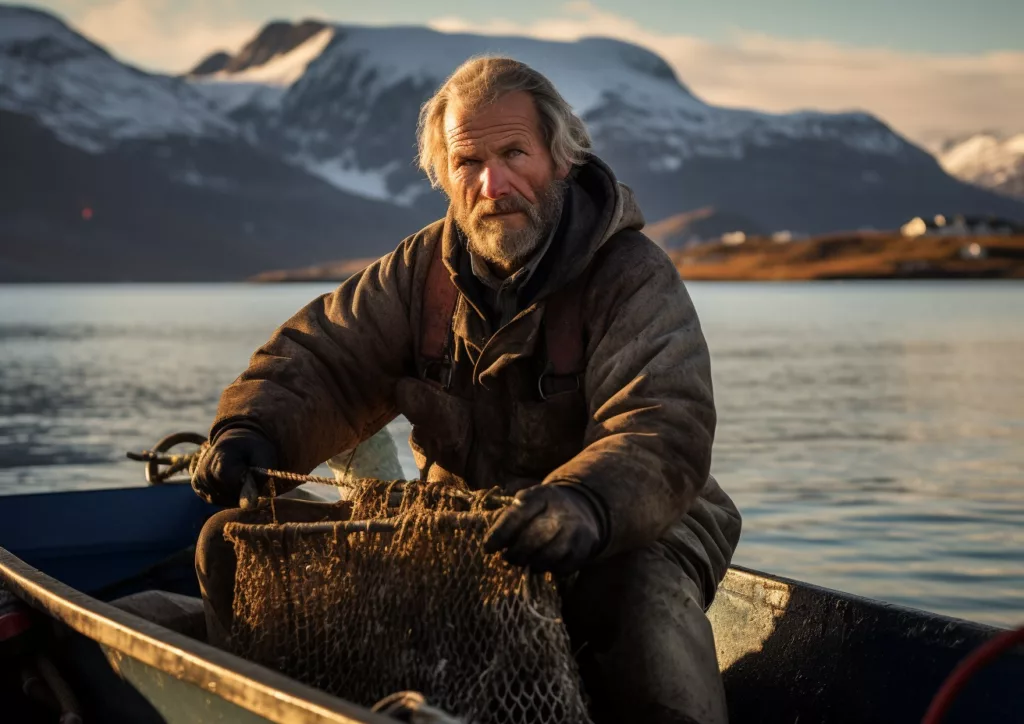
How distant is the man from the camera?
10.5 feet

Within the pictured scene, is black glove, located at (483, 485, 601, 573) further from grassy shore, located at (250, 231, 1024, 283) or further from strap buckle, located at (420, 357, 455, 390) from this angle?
grassy shore, located at (250, 231, 1024, 283)

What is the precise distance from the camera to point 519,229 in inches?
149

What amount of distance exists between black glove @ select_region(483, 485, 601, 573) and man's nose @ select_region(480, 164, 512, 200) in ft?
3.55

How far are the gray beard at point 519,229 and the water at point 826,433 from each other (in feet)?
17.3

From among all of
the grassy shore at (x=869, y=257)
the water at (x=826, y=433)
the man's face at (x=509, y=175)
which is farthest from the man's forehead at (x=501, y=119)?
the grassy shore at (x=869, y=257)

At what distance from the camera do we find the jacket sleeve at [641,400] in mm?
3139

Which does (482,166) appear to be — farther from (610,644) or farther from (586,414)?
(610,644)

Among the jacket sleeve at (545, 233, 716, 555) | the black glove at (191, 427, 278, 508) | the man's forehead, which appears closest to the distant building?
the man's forehead

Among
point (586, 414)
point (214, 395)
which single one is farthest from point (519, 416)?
point (214, 395)

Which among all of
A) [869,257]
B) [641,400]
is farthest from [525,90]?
[869,257]

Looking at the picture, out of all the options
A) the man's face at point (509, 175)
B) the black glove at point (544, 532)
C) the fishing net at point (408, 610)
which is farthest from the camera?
the man's face at point (509, 175)

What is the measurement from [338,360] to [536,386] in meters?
0.72

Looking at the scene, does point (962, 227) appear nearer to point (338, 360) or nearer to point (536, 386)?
point (338, 360)

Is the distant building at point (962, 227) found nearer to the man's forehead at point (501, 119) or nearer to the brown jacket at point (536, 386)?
the brown jacket at point (536, 386)
